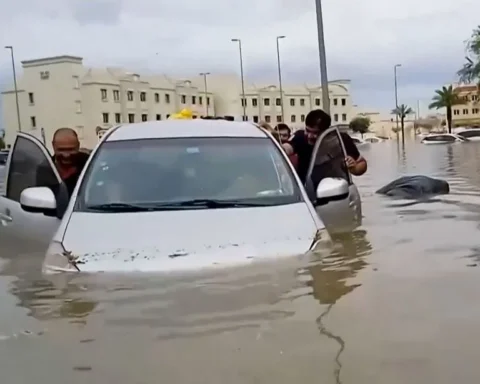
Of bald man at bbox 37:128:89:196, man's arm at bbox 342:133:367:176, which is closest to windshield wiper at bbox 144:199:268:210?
bald man at bbox 37:128:89:196

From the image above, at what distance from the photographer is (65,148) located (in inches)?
273

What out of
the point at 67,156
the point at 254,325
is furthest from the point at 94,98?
the point at 254,325

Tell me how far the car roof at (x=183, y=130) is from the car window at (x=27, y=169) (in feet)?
2.05

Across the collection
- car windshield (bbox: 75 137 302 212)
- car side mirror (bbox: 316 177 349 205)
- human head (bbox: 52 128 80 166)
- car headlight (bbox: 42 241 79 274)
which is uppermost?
human head (bbox: 52 128 80 166)

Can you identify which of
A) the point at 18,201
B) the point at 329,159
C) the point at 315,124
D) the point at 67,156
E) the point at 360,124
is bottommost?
the point at 360,124

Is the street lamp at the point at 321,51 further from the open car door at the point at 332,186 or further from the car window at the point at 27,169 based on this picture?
the car window at the point at 27,169

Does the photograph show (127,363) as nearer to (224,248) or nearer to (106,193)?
(224,248)

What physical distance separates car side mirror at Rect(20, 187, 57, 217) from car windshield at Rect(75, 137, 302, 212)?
28cm

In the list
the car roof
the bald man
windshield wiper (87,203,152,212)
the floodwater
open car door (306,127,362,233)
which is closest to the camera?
the floodwater

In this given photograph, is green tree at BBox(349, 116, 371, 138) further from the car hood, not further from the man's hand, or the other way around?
the car hood

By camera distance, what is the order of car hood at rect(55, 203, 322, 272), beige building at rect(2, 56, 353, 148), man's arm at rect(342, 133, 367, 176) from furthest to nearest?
beige building at rect(2, 56, 353, 148), man's arm at rect(342, 133, 367, 176), car hood at rect(55, 203, 322, 272)

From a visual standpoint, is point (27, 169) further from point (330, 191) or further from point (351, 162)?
point (351, 162)

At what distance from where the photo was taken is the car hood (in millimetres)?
4715

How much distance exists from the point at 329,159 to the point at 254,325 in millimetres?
3439
